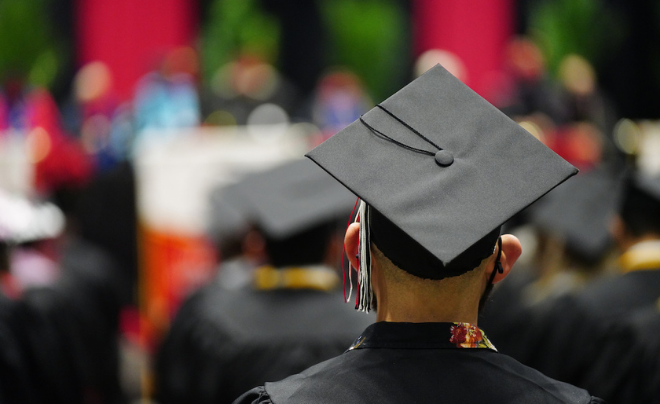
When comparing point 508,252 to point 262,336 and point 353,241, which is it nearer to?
point 353,241

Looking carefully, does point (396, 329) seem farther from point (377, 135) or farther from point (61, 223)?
point (61, 223)

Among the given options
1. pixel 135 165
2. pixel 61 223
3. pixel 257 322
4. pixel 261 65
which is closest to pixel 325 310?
pixel 257 322

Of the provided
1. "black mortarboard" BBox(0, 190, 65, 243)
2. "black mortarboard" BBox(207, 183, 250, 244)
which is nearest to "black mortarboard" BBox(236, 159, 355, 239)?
"black mortarboard" BBox(207, 183, 250, 244)

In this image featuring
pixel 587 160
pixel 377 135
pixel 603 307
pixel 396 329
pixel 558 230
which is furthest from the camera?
pixel 587 160

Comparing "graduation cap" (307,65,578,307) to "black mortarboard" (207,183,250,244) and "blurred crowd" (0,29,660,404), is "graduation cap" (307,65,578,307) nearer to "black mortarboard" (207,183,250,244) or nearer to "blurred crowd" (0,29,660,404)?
"blurred crowd" (0,29,660,404)

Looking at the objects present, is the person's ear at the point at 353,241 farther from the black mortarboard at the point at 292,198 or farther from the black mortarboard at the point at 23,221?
the black mortarboard at the point at 23,221

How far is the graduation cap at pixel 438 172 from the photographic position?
1.57 metres

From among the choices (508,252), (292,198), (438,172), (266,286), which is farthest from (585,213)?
(438,172)

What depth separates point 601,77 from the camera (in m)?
12.5

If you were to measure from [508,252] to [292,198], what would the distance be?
194cm

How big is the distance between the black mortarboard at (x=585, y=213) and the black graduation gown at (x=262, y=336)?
1404 mm

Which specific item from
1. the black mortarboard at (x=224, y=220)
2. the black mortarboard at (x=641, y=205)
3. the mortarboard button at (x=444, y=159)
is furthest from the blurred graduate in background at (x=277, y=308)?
the mortarboard button at (x=444, y=159)

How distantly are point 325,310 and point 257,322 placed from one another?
279 mm

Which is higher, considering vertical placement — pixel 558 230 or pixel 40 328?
pixel 558 230
